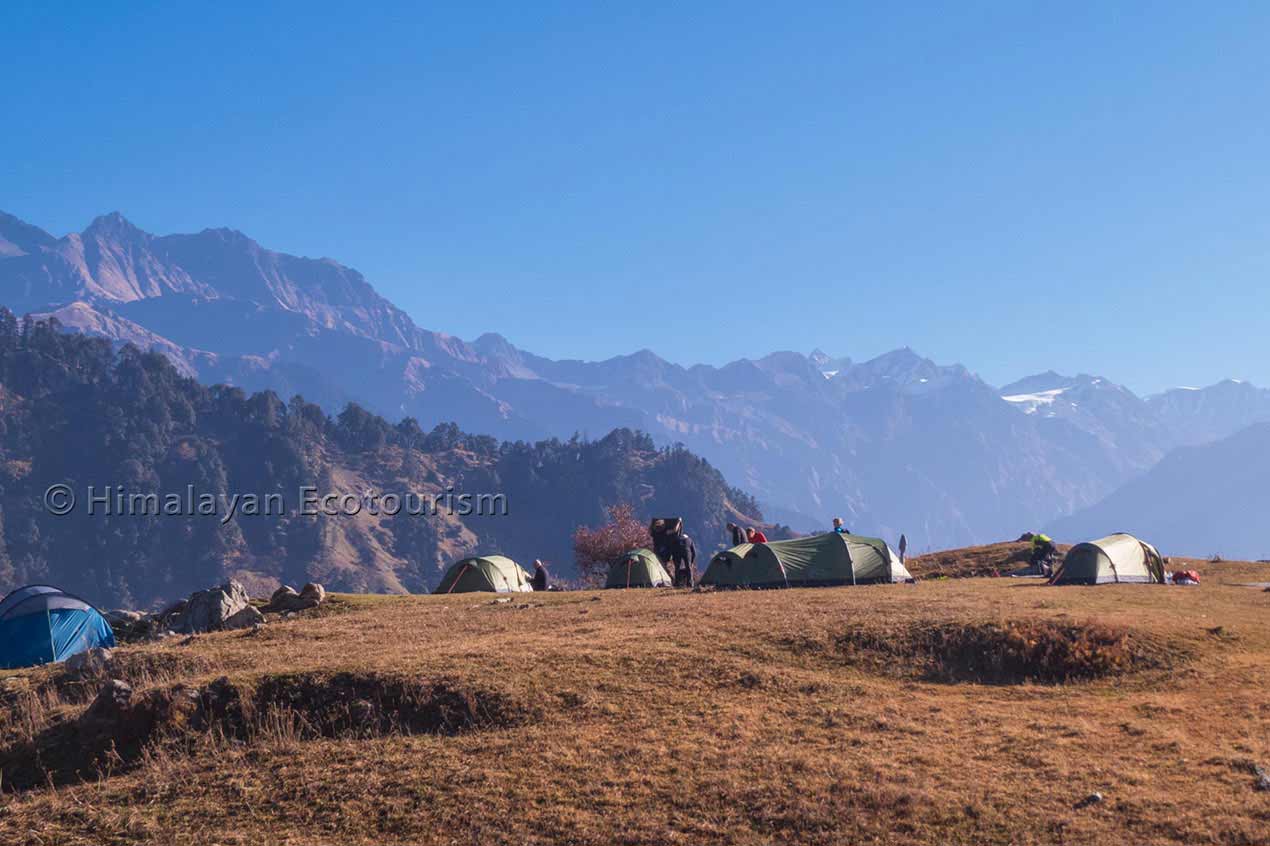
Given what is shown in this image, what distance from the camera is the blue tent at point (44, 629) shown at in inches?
1188

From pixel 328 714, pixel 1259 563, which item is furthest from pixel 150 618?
pixel 1259 563

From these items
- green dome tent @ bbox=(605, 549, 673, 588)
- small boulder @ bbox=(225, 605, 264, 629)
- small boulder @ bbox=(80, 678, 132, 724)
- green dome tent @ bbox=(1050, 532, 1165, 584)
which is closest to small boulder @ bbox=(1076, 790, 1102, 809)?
small boulder @ bbox=(80, 678, 132, 724)

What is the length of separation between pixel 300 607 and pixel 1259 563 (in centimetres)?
4347

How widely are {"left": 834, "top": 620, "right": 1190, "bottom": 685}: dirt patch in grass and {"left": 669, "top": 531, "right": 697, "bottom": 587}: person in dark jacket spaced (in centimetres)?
2043

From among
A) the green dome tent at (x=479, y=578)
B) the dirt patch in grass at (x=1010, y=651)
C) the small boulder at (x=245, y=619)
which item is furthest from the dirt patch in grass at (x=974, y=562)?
the small boulder at (x=245, y=619)

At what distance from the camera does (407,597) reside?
1517 inches

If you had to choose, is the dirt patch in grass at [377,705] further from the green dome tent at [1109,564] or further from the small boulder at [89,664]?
the green dome tent at [1109,564]

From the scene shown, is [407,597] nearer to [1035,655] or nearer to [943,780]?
[1035,655]

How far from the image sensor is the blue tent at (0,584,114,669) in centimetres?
3019

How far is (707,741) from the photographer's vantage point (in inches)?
614

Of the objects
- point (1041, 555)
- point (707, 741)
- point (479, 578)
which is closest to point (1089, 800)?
point (707, 741)

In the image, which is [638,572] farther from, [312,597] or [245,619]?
[245,619]

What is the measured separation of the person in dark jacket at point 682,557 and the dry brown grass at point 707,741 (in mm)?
18071

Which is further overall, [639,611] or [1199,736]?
[639,611]
